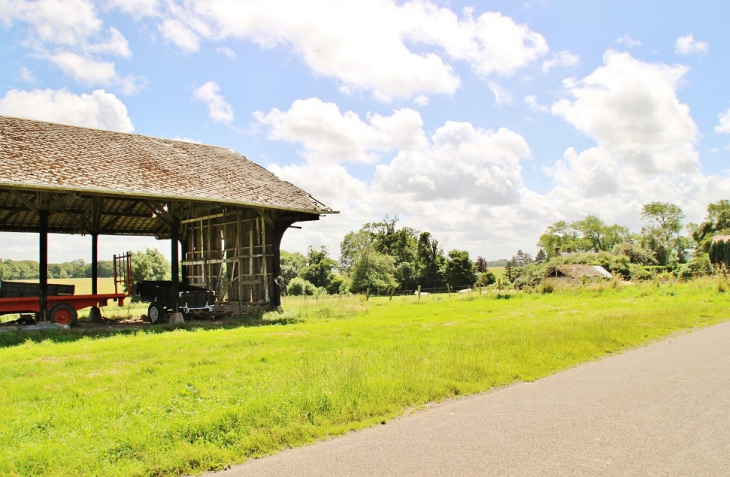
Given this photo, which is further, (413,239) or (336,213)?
(413,239)

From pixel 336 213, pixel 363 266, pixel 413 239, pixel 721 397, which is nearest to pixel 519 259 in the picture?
pixel 413 239

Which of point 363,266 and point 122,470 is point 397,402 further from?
point 363,266

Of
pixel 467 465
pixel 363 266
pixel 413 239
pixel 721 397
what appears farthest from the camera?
pixel 413 239

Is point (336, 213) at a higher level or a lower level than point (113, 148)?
lower

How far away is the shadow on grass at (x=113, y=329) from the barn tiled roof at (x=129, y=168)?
390 centimetres

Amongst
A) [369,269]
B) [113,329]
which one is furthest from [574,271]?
[113,329]

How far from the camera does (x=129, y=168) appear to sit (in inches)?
672

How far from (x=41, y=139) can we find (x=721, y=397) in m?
19.1

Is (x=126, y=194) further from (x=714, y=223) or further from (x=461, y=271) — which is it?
(x=714, y=223)

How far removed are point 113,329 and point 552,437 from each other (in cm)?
1401

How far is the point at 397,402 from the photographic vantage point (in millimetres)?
6801

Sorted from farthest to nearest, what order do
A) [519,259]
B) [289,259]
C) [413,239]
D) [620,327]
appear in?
[519,259] → [289,259] → [413,239] → [620,327]

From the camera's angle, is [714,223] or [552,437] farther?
[714,223]

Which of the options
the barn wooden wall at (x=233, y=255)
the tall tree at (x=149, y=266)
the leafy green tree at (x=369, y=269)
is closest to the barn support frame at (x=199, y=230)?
the barn wooden wall at (x=233, y=255)
